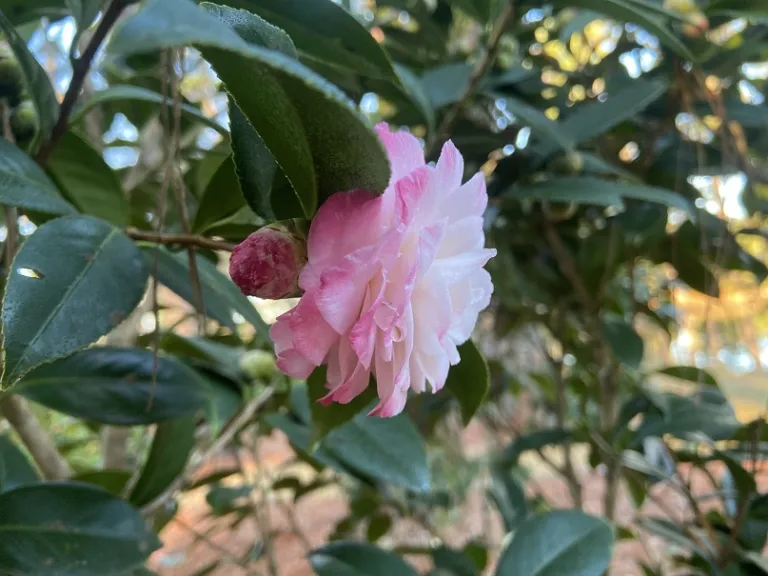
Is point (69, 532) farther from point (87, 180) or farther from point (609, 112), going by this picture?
point (609, 112)

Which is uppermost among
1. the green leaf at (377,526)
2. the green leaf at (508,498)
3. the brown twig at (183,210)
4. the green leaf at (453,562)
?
the brown twig at (183,210)

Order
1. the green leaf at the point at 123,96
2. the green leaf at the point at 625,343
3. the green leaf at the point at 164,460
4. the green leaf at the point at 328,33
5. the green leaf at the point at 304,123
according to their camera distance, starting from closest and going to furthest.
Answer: the green leaf at the point at 304,123, the green leaf at the point at 328,33, the green leaf at the point at 123,96, the green leaf at the point at 164,460, the green leaf at the point at 625,343

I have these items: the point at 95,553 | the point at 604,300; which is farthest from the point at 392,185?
the point at 604,300

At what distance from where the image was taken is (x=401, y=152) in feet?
0.91

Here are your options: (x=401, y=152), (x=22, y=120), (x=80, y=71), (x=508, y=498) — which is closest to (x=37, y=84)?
(x=80, y=71)

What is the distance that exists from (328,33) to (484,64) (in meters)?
0.33

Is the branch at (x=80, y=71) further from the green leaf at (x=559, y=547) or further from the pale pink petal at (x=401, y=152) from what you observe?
the green leaf at (x=559, y=547)

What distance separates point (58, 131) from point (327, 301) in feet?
0.91

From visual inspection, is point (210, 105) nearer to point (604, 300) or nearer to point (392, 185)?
point (604, 300)

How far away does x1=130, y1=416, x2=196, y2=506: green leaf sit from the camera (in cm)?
57

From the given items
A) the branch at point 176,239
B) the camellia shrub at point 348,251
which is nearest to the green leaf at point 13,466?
the camellia shrub at point 348,251

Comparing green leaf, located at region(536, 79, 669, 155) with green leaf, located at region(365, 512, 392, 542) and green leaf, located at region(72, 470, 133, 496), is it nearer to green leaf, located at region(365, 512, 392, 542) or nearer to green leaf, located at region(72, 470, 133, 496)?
green leaf, located at region(72, 470, 133, 496)

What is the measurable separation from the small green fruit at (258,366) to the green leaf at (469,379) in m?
0.22

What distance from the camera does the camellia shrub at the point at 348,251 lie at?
262mm
